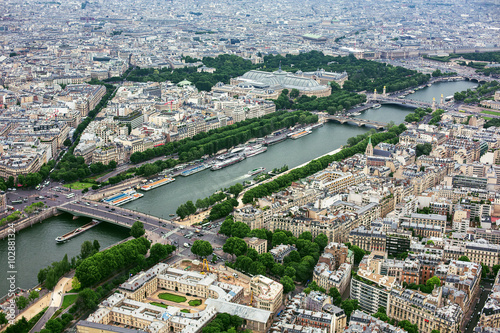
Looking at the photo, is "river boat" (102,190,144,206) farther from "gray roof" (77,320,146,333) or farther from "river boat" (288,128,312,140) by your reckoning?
"river boat" (288,128,312,140)

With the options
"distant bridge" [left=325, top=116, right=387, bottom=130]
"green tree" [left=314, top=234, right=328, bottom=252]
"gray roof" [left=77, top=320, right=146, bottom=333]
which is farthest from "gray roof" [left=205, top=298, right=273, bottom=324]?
"distant bridge" [left=325, top=116, right=387, bottom=130]

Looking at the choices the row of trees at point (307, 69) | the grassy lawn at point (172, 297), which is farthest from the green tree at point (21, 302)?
the row of trees at point (307, 69)

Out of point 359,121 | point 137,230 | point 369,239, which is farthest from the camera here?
point 359,121

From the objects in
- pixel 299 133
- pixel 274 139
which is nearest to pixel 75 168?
pixel 274 139

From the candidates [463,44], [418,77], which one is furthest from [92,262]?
[463,44]

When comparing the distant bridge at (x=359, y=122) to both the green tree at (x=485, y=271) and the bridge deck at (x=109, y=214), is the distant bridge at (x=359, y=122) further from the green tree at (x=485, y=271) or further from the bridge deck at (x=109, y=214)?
the bridge deck at (x=109, y=214)

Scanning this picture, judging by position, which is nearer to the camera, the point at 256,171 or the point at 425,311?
the point at 425,311

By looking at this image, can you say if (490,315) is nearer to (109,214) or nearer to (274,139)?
(109,214)
